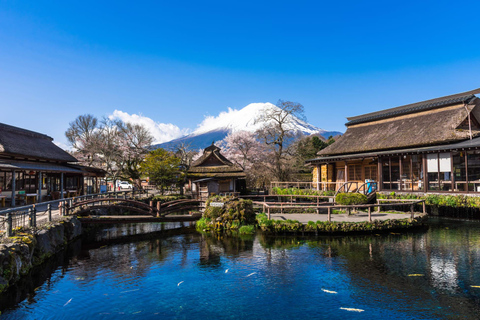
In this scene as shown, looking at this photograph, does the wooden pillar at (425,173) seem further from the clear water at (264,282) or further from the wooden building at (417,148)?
the clear water at (264,282)

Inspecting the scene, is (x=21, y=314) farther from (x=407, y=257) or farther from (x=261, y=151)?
(x=261, y=151)

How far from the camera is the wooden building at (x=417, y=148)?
21000mm

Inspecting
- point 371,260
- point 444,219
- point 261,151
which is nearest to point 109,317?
point 371,260

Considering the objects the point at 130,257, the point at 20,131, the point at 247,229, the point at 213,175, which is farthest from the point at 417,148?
the point at 20,131

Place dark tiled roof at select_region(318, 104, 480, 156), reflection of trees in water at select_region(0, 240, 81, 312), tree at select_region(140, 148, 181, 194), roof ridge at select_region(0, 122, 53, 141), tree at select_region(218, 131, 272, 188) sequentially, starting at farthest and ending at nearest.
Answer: tree at select_region(218, 131, 272, 188) < tree at select_region(140, 148, 181, 194) < roof ridge at select_region(0, 122, 53, 141) < dark tiled roof at select_region(318, 104, 480, 156) < reflection of trees in water at select_region(0, 240, 81, 312)

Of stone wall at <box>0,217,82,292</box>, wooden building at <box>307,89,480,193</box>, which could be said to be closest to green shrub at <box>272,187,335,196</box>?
wooden building at <box>307,89,480,193</box>

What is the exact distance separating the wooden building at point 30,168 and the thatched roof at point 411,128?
2647cm

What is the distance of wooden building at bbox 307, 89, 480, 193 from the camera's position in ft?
68.9

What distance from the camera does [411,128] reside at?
2744 cm

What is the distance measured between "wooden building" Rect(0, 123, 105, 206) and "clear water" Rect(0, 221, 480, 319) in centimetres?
1110

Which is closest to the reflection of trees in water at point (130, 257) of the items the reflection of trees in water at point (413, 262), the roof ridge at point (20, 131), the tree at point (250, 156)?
the reflection of trees in water at point (413, 262)

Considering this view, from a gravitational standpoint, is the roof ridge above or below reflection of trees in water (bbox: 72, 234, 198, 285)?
above

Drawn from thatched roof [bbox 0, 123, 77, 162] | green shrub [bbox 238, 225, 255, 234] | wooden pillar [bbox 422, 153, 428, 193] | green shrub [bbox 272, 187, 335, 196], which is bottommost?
green shrub [bbox 238, 225, 255, 234]

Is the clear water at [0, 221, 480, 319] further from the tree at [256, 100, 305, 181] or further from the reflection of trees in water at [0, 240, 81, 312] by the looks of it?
the tree at [256, 100, 305, 181]
